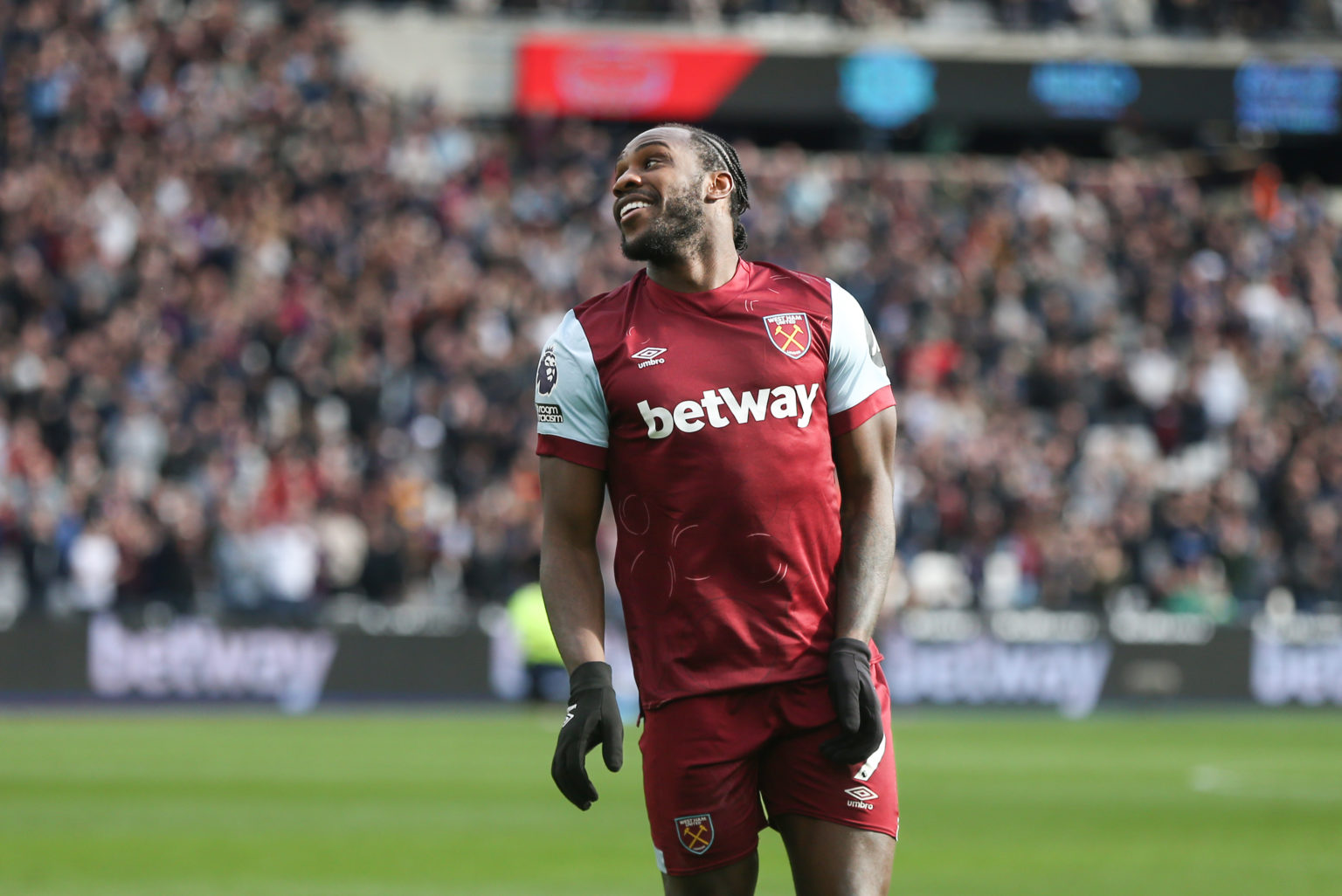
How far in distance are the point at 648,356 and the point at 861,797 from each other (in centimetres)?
121

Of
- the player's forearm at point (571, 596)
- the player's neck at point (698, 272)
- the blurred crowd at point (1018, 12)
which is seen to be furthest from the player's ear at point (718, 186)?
the blurred crowd at point (1018, 12)

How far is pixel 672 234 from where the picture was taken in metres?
5.05

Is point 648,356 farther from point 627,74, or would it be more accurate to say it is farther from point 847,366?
point 627,74

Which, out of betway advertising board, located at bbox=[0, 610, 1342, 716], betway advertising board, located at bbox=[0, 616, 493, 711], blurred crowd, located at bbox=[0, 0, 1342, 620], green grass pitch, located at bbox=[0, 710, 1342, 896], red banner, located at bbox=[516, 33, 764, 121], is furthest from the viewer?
red banner, located at bbox=[516, 33, 764, 121]

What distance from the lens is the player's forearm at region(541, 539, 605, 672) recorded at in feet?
16.8

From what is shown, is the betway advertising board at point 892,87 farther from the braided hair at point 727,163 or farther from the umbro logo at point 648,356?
the umbro logo at point 648,356

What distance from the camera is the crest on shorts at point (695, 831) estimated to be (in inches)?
195

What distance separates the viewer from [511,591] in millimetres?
22734

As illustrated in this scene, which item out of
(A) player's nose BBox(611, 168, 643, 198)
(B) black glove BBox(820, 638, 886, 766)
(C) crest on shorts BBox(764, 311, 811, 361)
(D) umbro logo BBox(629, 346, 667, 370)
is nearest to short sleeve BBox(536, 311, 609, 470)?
(D) umbro logo BBox(629, 346, 667, 370)

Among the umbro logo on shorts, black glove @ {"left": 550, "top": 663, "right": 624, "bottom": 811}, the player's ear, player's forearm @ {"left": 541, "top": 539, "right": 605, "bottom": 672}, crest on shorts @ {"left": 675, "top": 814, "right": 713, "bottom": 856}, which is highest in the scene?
the player's ear

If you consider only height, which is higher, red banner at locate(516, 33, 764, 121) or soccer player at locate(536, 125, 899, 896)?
red banner at locate(516, 33, 764, 121)

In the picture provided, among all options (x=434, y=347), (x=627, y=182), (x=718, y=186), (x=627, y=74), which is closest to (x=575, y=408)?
(x=627, y=182)

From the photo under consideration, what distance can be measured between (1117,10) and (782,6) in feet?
19.5

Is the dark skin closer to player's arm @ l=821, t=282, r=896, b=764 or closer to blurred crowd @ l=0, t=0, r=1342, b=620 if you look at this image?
player's arm @ l=821, t=282, r=896, b=764
